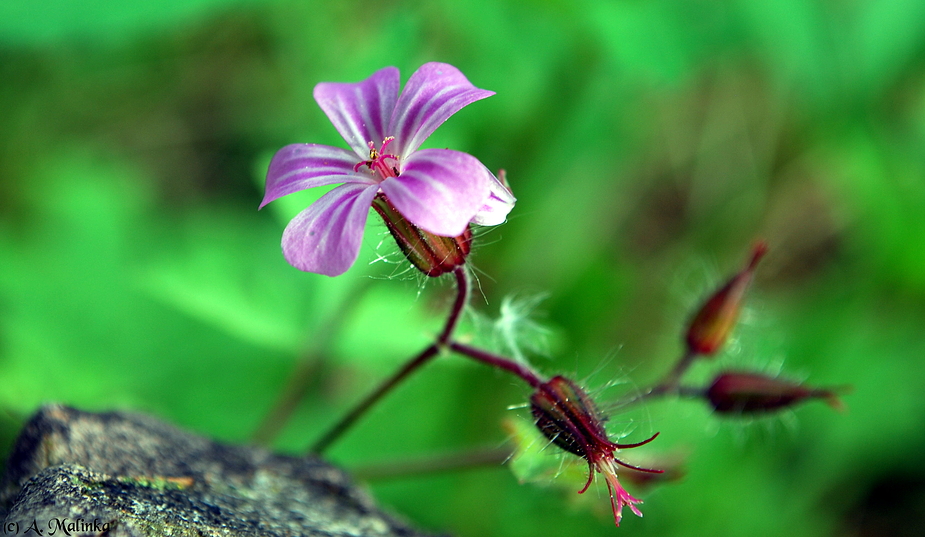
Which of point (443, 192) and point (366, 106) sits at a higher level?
point (366, 106)

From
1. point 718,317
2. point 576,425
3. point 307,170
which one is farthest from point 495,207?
point 718,317

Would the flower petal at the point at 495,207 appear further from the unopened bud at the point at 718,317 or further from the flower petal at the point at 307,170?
the unopened bud at the point at 718,317

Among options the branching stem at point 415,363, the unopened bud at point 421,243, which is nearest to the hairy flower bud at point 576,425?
the branching stem at point 415,363

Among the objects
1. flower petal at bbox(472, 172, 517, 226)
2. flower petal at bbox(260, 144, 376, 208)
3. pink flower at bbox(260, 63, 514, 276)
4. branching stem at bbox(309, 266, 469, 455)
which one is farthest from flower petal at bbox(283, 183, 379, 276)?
branching stem at bbox(309, 266, 469, 455)

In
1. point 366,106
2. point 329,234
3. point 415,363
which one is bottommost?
point 329,234

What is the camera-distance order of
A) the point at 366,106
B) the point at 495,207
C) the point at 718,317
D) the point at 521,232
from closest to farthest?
1. the point at 495,207
2. the point at 366,106
3. the point at 718,317
4. the point at 521,232

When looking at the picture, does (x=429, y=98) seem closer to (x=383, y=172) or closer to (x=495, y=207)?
(x=383, y=172)
